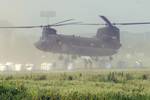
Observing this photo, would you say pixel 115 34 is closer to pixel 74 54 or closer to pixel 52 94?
pixel 74 54

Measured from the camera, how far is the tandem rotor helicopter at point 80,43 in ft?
363

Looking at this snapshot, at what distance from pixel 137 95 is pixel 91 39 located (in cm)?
9584

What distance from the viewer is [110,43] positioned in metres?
119

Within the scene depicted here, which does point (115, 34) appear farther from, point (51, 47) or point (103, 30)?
point (51, 47)

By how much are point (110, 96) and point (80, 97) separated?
170cm

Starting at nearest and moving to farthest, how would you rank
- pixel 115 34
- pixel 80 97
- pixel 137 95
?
pixel 80 97 → pixel 137 95 → pixel 115 34

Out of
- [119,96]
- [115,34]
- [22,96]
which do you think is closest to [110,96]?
[119,96]

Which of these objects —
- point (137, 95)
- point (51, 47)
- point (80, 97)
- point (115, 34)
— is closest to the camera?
point (80, 97)

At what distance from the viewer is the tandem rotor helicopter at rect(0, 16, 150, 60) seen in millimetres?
110625

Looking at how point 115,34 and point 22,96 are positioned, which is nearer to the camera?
point 22,96

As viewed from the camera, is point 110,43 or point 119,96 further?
point 110,43

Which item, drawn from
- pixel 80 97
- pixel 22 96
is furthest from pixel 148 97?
pixel 22 96

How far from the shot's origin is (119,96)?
2291 cm

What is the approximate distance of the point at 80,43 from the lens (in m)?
115
